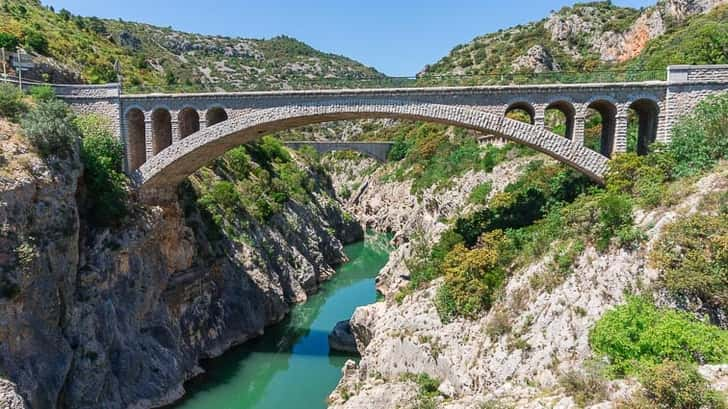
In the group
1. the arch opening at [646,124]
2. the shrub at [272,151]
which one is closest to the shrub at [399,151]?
the shrub at [272,151]

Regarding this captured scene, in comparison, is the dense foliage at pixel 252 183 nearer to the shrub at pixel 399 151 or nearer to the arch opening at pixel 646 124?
the shrub at pixel 399 151

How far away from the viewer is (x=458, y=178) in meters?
31.9

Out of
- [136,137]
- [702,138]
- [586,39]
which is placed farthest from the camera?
[586,39]

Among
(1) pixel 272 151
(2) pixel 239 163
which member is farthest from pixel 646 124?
(1) pixel 272 151

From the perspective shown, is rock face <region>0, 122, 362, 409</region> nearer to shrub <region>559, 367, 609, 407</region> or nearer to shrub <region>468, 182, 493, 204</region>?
shrub <region>468, 182, 493, 204</region>

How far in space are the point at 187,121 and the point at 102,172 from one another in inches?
203

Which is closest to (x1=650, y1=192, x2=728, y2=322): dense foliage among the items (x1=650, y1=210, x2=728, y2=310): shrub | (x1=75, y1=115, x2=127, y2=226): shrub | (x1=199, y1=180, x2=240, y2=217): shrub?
(x1=650, y1=210, x2=728, y2=310): shrub

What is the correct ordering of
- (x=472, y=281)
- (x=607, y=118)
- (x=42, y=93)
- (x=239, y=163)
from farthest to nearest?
(x=239, y=163) → (x=42, y=93) → (x=607, y=118) → (x=472, y=281)

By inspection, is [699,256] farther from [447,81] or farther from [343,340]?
[343,340]

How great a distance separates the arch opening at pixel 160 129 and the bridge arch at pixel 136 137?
0.57m

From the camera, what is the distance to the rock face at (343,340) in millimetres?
20328

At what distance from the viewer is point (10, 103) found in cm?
1553

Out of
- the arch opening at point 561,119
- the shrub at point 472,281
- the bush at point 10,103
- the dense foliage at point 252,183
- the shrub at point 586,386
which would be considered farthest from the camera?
the dense foliage at point 252,183

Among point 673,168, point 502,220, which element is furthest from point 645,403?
point 502,220
